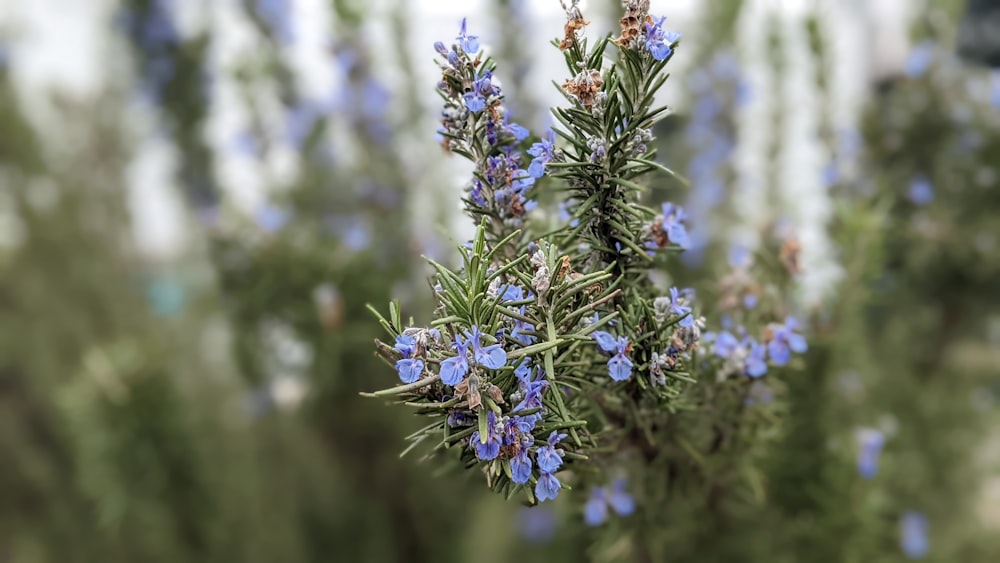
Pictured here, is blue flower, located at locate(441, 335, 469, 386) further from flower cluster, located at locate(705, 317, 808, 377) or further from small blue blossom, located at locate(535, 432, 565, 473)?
flower cluster, located at locate(705, 317, 808, 377)

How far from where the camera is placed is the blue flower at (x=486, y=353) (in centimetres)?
32

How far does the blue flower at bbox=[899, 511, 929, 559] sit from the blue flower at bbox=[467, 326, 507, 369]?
80cm

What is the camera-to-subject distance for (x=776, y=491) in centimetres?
76

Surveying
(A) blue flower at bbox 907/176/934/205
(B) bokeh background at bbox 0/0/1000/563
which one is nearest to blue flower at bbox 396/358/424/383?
(B) bokeh background at bbox 0/0/1000/563

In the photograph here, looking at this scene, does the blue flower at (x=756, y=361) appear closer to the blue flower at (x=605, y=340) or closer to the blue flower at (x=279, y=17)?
the blue flower at (x=605, y=340)

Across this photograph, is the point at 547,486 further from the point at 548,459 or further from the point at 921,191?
the point at 921,191

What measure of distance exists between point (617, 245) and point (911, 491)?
2.83 feet

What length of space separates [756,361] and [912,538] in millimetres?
588

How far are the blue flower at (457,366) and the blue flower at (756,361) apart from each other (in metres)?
0.24

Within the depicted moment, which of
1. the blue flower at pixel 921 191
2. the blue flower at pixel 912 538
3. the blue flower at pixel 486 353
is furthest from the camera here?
the blue flower at pixel 921 191

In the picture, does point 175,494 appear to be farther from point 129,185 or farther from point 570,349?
point 129,185

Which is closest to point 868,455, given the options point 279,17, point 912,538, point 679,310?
point 912,538

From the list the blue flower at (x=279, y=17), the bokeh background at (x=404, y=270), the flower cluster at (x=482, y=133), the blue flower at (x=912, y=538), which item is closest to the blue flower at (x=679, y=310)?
the flower cluster at (x=482, y=133)

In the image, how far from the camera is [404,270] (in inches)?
41.9
